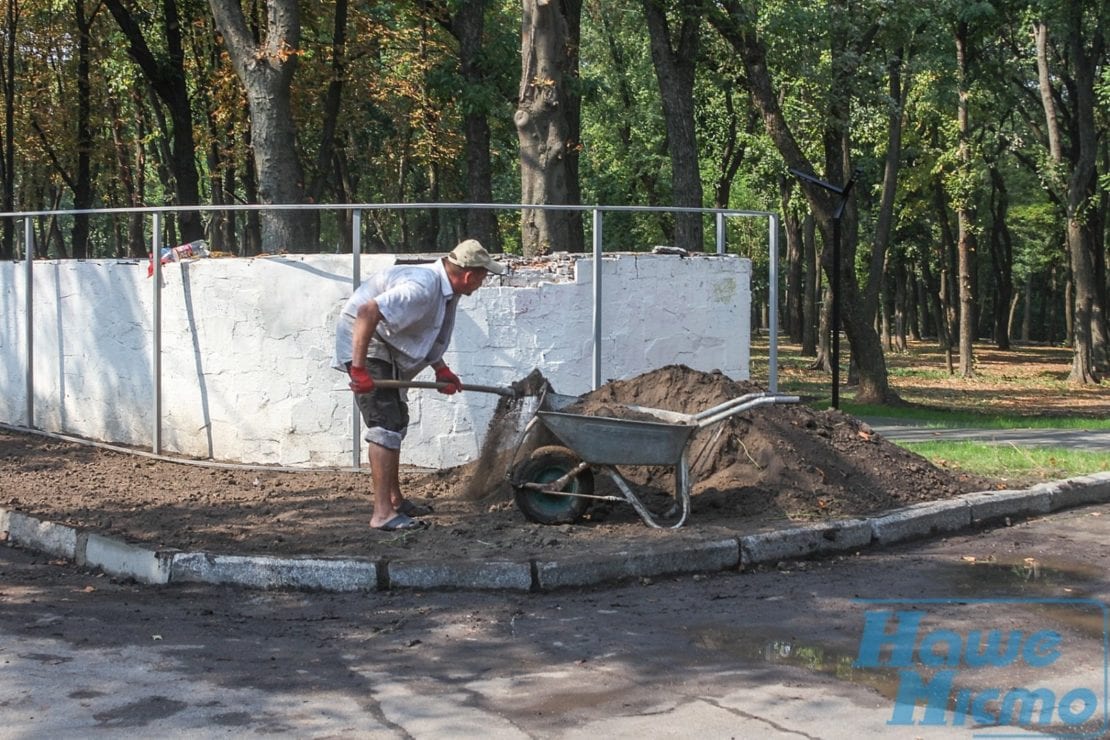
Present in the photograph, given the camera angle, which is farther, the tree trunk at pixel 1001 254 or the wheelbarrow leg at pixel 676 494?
the tree trunk at pixel 1001 254

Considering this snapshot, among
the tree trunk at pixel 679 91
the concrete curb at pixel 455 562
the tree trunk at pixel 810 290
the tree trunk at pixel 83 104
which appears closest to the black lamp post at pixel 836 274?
the tree trunk at pixel 679 91

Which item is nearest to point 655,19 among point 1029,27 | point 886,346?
point 1029,27

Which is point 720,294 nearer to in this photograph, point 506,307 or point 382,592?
point 506,307

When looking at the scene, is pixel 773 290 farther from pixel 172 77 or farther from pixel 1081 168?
pixel 1081 168

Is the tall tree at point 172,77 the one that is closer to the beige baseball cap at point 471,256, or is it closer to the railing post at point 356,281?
the railing post at point 356,281

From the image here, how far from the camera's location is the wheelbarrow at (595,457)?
7500 millimetres

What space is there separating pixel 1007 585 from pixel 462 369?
4419mm

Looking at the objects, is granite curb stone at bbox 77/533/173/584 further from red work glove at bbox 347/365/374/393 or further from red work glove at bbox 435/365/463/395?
red work glove at bbox 435/365/463/395

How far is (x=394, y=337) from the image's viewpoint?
7594 mm

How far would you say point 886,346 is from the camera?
161 feet

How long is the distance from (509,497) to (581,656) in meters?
3.05

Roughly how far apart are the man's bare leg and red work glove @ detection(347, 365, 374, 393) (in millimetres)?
447

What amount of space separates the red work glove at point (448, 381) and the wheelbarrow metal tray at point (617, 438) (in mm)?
549

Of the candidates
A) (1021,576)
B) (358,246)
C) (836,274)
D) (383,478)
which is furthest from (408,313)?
(836,274)
